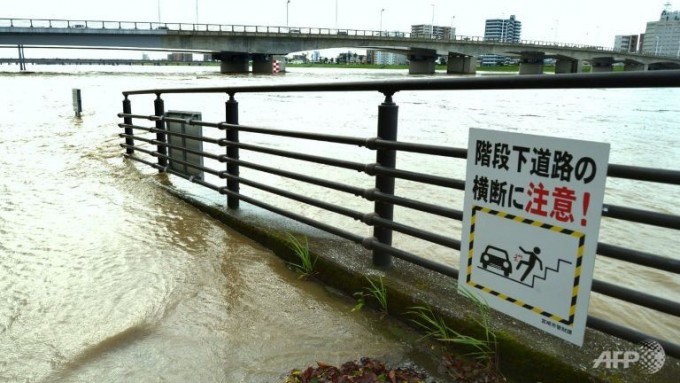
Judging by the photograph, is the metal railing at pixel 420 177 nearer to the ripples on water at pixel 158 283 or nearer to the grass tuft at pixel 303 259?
the grass tuft at pixel 303 259

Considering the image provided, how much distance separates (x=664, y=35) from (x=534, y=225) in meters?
165

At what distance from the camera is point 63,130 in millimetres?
11992

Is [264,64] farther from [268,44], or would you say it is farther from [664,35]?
[664,35]

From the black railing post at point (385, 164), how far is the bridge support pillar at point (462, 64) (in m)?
73.7

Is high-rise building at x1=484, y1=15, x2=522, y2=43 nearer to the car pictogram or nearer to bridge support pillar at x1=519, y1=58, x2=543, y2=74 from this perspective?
bridge support pillar at x1=519, y1=58, x2=543, y2=74

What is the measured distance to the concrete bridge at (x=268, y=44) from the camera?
49000 mm

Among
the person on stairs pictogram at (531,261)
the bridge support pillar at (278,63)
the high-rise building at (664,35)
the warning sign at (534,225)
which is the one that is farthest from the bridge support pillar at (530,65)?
the person on stairs pictogram at (531,261)

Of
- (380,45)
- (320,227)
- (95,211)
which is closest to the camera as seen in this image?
(320,227)

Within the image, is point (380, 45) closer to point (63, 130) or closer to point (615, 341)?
point (63, 130)

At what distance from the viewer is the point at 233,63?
60.7 metres

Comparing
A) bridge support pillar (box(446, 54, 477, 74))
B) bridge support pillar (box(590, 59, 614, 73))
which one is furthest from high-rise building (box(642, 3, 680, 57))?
bridge support pillar (box(446, 54, 477, 74))

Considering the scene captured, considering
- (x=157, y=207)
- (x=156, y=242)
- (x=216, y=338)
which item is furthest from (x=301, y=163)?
(x=216, y=338)

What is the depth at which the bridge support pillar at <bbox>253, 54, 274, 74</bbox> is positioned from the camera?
5947cm

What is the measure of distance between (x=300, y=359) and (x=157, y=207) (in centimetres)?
347
